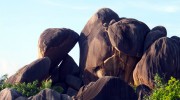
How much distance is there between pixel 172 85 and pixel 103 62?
Answer: 1396cm

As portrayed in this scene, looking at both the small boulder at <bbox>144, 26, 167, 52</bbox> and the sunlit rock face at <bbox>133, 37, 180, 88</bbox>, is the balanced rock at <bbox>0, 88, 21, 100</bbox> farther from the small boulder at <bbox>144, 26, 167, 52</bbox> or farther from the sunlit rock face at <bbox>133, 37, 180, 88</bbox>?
the small boulder at <bbox>144, 26, 167, 52</bbox>

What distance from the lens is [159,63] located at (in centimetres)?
3288

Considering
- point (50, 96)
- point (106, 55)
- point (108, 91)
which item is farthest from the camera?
point (106, 55)

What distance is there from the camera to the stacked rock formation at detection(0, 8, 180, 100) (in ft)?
109

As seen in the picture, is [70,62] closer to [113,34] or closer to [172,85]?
A: [113,34]

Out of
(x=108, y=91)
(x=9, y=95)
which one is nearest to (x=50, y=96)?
(x=9, y=95)

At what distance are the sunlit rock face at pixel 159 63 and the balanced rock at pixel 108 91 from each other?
8021 millimetres

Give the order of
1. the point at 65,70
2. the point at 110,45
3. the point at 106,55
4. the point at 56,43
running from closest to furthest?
the point at 110,45 < the point at 106,55 < the point at 56,43 < the point at 65,70

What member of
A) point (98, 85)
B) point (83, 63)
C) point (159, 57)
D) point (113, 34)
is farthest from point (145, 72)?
point (98, 85)

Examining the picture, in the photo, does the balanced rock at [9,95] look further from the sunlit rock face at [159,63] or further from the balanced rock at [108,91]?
the sunlit rock face at [159,63]

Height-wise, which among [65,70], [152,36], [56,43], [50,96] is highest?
[50,96]

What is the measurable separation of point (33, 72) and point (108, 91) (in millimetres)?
10743

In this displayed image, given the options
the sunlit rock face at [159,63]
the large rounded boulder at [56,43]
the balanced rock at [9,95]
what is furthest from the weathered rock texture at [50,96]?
the large rounded boulder at [56,43]

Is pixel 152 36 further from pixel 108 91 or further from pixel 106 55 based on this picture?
pixel 108 91
